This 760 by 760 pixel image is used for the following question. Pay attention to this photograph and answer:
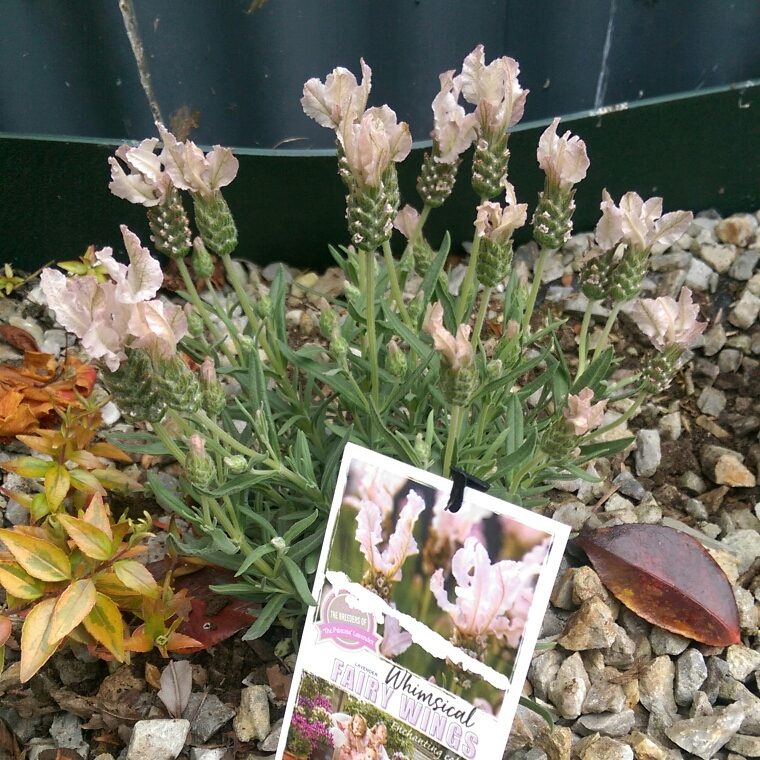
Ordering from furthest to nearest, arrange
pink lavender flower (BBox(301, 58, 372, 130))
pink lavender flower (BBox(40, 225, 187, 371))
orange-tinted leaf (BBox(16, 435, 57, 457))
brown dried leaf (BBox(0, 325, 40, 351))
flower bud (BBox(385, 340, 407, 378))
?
brown dried leaf (BBox(0, 325, 40, 351)), orange-tinted leaf (BBox(16, 435, 57, 457)), flower bud (BBox(385, 340, 407, 378)), pink lavender flower (BBox(301, 58, 372, 130)), pink lavender flower (BBox(40, 225, 187, 371))

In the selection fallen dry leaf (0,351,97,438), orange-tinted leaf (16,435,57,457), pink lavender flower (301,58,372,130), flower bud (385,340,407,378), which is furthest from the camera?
fallen dry leaf (0,351,97,438)

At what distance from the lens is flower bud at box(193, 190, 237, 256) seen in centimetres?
116

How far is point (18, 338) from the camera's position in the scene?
1901 millimetres

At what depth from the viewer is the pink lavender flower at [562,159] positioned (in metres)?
1.07

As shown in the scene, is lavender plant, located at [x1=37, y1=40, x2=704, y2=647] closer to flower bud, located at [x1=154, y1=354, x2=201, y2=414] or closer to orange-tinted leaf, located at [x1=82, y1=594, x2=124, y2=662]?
flower bud, located at [x1=154, y1=354, x2=201, y2=414]

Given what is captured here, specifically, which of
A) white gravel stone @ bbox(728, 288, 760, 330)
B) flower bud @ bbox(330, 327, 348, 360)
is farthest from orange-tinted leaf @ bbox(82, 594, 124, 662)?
white gravel stone @ bbox(728, 288, 760, 330)

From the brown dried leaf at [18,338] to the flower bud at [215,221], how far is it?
94 centimetres

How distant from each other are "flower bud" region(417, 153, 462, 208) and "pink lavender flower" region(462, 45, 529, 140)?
10 cm

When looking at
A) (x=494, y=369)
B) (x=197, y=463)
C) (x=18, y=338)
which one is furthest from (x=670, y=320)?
(x=18, y=338)

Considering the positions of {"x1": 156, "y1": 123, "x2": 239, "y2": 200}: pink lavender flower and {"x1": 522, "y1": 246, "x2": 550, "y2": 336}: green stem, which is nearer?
{"x1": 156, "y1": 123, "x2": 239, "y2": 200}: pink lavender flower

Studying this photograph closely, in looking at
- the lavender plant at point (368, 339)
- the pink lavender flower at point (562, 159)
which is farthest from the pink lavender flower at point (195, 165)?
the pink lavender flower at point (562, 159)

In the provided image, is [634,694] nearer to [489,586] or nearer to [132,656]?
[489,586]

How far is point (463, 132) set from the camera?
1.16 m

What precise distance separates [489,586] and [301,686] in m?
0.34
